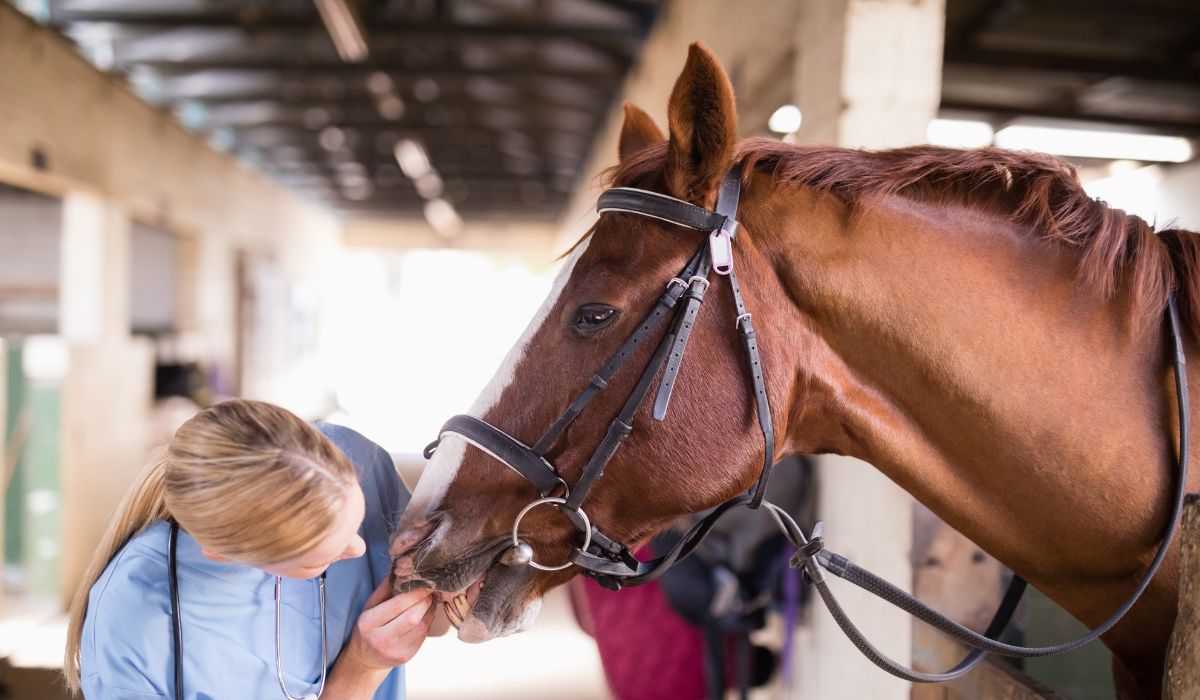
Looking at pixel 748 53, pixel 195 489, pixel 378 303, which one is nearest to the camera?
pixel 195 489

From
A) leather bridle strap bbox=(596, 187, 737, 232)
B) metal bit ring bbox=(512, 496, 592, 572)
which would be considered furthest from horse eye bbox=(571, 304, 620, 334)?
metal bit ring bbox=(512, 496, 592, 572)

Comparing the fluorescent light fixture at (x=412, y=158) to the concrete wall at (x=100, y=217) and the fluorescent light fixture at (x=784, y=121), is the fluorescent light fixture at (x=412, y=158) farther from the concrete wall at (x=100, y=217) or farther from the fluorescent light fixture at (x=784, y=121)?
the fluorescent light fixture at (x=784, y=121)

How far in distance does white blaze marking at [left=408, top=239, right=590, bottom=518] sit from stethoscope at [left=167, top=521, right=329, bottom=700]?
221mm

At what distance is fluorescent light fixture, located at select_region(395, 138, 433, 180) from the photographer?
31.8 feet

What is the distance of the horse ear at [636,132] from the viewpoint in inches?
58.7

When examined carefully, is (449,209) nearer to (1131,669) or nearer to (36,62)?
(36,62)

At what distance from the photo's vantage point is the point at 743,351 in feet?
3.69

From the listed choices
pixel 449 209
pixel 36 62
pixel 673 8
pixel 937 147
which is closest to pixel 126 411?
pixel 36 62

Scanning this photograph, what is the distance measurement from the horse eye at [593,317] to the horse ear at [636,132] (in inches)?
18.0

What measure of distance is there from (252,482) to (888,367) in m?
0.92

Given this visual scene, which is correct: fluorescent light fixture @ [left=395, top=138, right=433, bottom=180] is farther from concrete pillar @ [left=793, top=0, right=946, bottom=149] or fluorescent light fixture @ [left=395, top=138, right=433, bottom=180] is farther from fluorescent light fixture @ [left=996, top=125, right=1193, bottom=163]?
concrete pillar @ [left=793, top=0, right=946, bottom=149]

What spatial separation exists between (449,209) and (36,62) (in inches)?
412

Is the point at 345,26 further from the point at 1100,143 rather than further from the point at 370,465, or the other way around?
the point at 1100,143

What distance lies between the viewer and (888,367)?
112 centimetres
